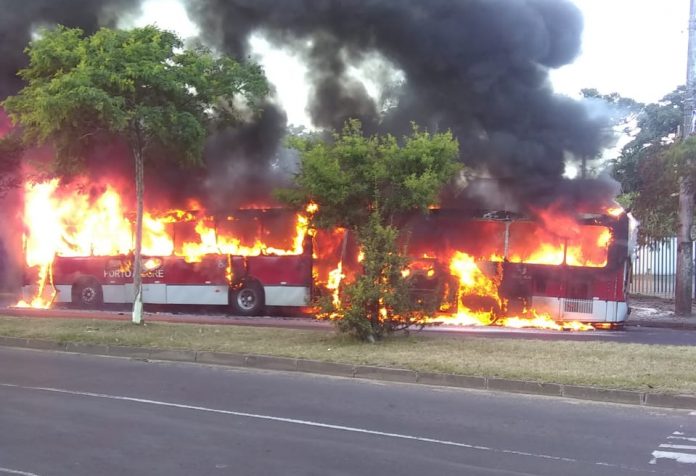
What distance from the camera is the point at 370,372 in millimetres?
8484

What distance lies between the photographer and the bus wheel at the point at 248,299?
16.4 m

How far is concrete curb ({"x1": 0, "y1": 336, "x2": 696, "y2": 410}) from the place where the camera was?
23.5 ft

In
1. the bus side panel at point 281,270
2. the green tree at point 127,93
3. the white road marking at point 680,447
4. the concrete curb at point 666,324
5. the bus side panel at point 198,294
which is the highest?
the green tree at point 127,93

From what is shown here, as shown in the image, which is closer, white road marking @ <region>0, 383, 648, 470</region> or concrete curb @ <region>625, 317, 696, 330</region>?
white road marking @ <region>0, 383, 648, 470</region>

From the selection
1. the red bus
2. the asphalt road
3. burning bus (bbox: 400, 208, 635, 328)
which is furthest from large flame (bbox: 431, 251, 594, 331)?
the asphalt road

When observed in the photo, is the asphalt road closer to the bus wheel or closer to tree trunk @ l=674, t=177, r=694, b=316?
the bus wheel

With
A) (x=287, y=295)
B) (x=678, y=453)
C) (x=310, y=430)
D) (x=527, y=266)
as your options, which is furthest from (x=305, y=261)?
(x=678, y=453)

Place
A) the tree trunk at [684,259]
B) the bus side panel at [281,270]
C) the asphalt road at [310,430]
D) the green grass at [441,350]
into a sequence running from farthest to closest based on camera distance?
1. the tree trunk at [684,259]
2. the bus side panel at [281,270]
3. the green grass at [441,350]
4. the asphalt road at [310,430]

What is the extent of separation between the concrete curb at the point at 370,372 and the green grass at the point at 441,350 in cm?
14

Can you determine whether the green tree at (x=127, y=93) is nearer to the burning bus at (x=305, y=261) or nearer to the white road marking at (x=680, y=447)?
the burning bus at (x=305, y=261)

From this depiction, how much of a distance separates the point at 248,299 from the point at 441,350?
25.3ft

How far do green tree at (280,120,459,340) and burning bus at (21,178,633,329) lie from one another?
236 centimetres

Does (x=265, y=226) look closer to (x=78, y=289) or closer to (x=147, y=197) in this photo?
(x=147, y=197)

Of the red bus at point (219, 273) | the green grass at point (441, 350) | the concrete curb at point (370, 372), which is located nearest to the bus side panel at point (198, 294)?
the red bus at point (219, 273)
